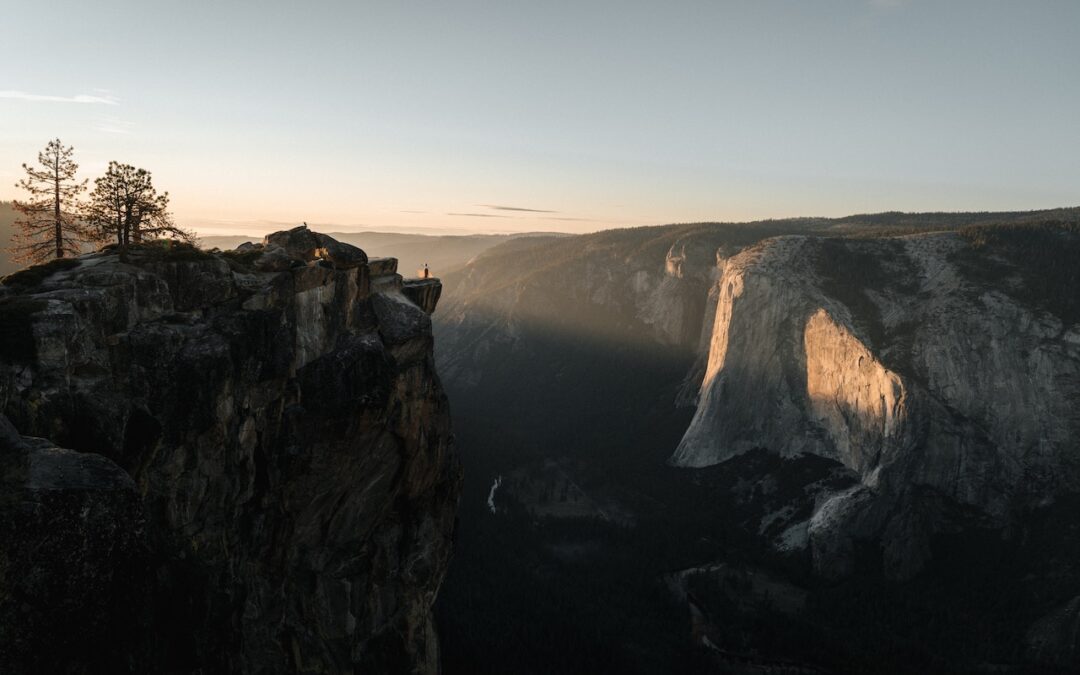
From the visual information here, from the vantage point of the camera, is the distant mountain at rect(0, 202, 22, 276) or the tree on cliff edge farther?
the distant mountain at rect(0, 202, 22, 276)

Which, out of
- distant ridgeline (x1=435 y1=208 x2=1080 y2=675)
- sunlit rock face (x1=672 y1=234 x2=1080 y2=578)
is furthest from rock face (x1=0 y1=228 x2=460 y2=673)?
sunlit rock face (x1=672 y1=234 x2=1080 y2=578)

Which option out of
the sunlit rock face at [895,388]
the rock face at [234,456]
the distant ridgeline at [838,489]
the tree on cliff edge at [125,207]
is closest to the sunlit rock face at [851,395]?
the sunlit rock face at [895,388]

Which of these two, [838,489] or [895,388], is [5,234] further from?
[895,388]

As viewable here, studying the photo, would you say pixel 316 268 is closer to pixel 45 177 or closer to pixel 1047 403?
pixel 45 177

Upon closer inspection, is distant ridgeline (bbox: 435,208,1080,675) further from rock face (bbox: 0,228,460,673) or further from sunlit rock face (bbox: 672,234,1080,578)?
rock face (bbox: 0,228,460,673)

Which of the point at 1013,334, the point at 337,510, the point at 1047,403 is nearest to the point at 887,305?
the point at 1013,334
